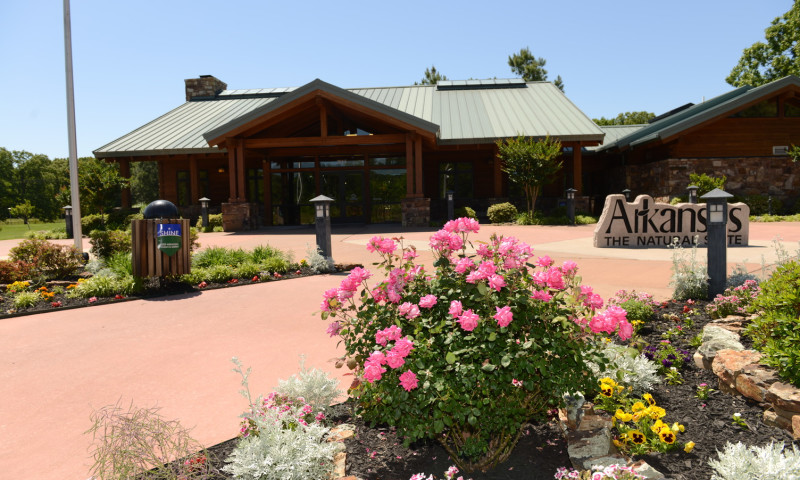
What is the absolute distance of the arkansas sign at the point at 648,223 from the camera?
1152cm

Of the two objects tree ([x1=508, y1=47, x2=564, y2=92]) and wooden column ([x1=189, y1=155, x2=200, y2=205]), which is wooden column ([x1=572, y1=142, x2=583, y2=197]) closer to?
wooden column ([x1=189, y1=155, x2=200, y2=205])

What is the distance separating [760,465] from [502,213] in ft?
55.0

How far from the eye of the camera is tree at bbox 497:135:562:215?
18578 mm

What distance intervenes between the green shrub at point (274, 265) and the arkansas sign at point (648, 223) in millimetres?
7035

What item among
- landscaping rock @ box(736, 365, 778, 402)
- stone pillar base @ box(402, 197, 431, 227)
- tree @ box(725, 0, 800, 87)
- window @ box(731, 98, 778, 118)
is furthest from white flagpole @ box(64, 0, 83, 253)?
tree @ box(725, 0, 800, 87)

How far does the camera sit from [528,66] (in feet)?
155

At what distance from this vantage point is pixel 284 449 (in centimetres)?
253

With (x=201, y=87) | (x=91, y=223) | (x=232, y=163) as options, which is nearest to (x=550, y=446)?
(x=232, y=163)

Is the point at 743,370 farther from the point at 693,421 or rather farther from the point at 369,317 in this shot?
the point at 369,317

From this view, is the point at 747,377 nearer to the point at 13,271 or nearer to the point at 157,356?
the point at 157,356

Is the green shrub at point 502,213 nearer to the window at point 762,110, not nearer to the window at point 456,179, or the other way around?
the window at point 456,179

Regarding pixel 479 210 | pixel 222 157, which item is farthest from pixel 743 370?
pixel 222 157

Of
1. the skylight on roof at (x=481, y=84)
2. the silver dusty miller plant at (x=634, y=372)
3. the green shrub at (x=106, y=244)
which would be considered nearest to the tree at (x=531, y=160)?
the skylight on roof at (x=481, y=84)

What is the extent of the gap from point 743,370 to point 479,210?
1877 centimetres
